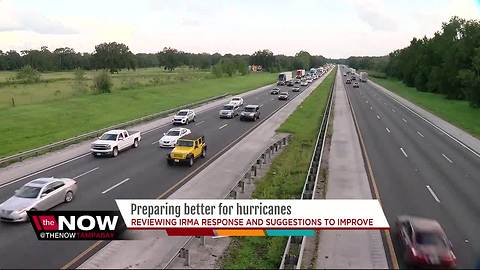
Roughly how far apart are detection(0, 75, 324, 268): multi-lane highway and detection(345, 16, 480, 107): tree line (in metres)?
46.0

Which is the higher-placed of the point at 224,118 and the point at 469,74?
the point at 469,74

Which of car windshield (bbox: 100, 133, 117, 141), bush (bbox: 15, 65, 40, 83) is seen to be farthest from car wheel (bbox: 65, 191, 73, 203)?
bush (bbox: 15, 65, 40, 83)

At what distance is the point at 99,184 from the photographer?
70.7ft

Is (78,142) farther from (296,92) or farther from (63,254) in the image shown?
(296,92)

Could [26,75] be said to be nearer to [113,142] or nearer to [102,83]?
[102,83]

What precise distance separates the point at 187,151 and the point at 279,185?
6741mm

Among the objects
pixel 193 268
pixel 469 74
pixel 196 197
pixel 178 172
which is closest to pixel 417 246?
pixel 193 268

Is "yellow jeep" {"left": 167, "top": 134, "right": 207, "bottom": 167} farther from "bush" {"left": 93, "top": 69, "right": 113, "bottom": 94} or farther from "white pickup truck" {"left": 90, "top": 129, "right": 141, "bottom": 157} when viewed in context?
"bush" {"left": 93, "top": 69, "right": 113, "bottom": 94}

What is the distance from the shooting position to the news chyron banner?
581 inches

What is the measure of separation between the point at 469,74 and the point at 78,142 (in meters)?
57.3

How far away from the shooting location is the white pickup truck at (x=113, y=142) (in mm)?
27750

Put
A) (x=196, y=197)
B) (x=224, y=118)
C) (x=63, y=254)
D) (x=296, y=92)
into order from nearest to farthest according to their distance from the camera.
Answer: (x=63, y=254)
(x=196, y=197)
(x=224, y=118)
(x=296, y=92)

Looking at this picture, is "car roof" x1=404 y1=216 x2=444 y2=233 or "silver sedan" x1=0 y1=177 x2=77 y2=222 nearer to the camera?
"car roof" x1=404 y1=216 x2=444 y2=233

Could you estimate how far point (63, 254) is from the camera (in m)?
13.8
